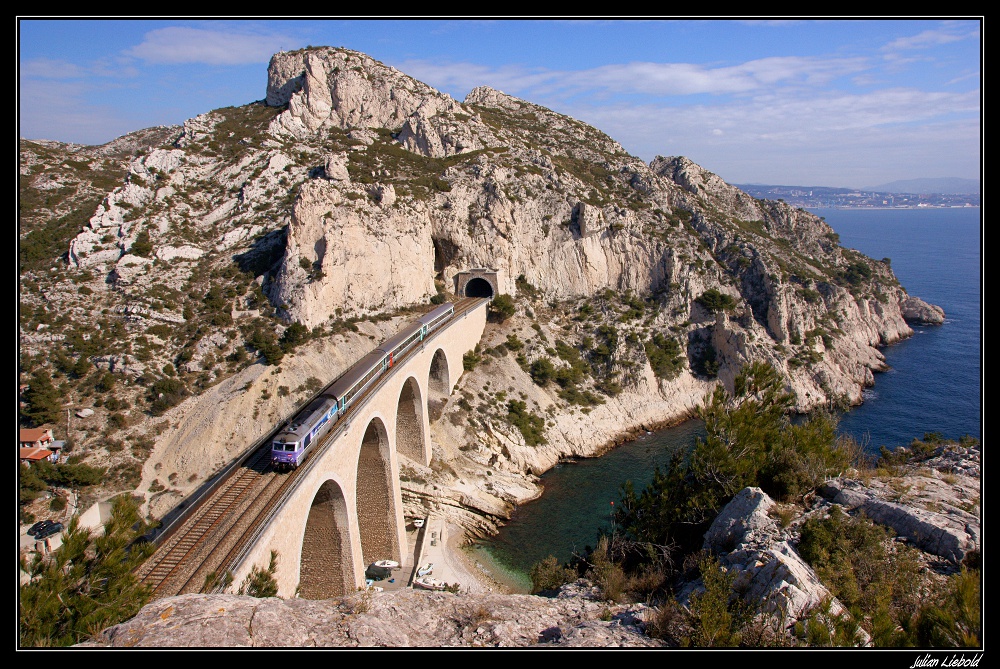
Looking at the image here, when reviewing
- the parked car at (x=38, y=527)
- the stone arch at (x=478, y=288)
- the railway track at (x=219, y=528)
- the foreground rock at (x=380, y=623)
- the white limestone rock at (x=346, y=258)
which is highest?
the white limestone rock at (x=346, y=258)

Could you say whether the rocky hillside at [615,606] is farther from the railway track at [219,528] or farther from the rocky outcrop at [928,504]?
the railway track at [219,528]

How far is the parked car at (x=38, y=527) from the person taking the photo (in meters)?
21.5

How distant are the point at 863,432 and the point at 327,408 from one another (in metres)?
39.8

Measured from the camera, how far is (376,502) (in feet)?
83.7

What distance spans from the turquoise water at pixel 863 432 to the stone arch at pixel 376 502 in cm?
502

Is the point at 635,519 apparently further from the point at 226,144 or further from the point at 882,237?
the point at 882,237

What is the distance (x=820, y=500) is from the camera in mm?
12773

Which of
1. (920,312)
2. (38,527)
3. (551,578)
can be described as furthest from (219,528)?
(920,312)

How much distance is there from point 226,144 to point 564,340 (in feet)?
124

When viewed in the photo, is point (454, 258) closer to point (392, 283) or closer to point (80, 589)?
point (392, 283)

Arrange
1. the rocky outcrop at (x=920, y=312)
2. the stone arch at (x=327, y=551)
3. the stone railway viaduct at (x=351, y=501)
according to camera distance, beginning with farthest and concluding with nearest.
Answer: the rocky outcrop at (x=920, y=312) → the stone arch at (x=327, y=551) → the stone railway viaduct at (x=351, y=501)

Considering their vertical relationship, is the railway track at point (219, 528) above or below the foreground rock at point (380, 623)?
below

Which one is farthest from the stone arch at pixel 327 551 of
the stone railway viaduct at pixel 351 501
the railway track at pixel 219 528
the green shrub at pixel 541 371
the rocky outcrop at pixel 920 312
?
the rocky outcrop at pixel 920 312

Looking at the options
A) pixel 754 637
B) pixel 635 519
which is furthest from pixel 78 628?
pixel 635 519
